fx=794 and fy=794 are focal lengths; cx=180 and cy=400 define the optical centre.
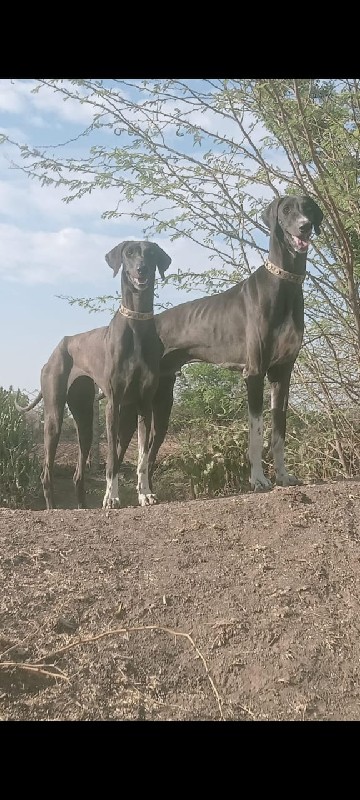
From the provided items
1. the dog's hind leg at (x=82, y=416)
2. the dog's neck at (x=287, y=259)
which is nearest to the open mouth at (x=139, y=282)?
the dog's neck at (x=287, y=259)

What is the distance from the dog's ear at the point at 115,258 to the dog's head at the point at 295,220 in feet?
3.70

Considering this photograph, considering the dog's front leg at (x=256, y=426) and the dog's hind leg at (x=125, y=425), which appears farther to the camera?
the dog's hind leg at (x=125, y=425)

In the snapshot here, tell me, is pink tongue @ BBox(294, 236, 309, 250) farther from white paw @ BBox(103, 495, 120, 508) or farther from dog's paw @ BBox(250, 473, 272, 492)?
white paw @ BBox(103, 495, 120, 508)

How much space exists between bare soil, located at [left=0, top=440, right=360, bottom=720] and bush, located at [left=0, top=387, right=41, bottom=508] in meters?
3.65

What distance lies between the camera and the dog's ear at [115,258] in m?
5.97

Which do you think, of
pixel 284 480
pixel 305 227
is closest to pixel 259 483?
pixel 284 480

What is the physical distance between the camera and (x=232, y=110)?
21.0 ft

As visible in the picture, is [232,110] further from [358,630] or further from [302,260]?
[358,630]

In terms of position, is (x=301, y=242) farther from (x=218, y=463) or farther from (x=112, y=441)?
(x=218, y=463)

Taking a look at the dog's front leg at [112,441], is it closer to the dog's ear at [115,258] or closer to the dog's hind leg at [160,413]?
the dog's hind leg at [160,413]

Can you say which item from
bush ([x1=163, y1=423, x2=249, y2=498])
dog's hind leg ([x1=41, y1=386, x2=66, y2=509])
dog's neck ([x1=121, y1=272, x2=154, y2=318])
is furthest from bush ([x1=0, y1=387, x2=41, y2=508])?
dog's neck ([x1=121, y1=272, x2=154, y2=318])

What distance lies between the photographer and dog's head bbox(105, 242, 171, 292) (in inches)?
230

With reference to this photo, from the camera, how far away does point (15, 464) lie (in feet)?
29.4
